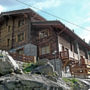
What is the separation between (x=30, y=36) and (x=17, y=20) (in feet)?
14.2

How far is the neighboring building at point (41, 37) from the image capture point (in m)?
20.3

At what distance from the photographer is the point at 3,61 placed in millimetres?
11953

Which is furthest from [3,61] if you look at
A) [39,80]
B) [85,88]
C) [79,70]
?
[79,70]

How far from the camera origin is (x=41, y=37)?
2275cm

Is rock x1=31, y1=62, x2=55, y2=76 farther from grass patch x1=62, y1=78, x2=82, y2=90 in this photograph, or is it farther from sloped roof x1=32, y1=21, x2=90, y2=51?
sloped roof x1=32, y1=21, x2=90, y2=51

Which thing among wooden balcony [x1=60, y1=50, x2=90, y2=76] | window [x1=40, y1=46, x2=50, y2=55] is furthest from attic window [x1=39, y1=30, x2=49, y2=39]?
wooden balcony [x1=60, y1=50, x2=90, y2=76]

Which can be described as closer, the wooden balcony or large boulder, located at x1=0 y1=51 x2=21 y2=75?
large boulder, located at x1=0 y1=51 x2=21 y2=75

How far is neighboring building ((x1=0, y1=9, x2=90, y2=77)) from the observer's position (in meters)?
20.3

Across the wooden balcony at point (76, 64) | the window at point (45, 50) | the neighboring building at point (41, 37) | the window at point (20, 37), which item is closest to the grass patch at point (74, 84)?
the wooden balcony at point (76, 64)

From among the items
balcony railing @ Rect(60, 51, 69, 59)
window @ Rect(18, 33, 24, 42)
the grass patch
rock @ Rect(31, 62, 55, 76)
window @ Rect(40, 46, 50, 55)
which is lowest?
the grass patch

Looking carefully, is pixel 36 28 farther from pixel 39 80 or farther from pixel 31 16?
A: pixel 39 80

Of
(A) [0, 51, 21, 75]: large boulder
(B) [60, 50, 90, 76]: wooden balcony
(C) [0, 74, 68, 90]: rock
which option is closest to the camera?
(C) [0, 74, 68, 90]: rock

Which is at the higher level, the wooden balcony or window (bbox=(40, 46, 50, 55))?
window (bbox=(40, 46, 50, 55))

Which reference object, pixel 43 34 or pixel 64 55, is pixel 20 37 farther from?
pixel 64 55
